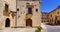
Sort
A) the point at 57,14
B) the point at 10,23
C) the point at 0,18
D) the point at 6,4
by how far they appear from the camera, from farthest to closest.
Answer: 1. the point at 57,14
2. the point at 10,23
3. the point at 6,4
4. the point at 0,18

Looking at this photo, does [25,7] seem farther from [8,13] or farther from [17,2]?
[8,13]

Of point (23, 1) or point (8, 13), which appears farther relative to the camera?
point (23, 1)

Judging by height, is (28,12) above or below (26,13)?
above

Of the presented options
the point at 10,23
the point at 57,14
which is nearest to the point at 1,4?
the point at 10,23

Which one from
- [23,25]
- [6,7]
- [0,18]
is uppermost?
[6,7]

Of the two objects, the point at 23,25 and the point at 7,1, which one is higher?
the point at 7,1

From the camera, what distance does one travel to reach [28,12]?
21.1 meters

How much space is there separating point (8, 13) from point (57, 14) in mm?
19673

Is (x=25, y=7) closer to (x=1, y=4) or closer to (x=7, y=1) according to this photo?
(x=7, y=1)

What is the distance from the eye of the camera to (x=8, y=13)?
18.3m

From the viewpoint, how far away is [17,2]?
21.1m

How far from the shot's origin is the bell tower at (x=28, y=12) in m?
21.0

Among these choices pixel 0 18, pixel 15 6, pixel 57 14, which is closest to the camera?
pixel 0 18

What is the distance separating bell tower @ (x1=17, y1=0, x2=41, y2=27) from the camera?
21.0m
